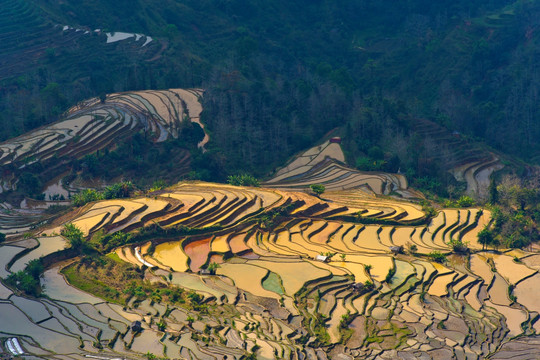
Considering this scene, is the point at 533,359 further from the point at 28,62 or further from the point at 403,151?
the point at 28,62

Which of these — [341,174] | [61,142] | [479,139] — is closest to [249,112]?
[341,174]

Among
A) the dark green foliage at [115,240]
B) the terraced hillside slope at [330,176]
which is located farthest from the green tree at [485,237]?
the dark green foliage at [115,240]

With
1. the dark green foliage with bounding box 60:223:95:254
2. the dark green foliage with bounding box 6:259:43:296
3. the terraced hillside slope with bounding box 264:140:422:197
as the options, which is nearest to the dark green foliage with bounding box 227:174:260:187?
the terraced hillside slope with bounding box 264:140:422:197

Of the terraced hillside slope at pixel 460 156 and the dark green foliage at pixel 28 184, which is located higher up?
the dark green foliage at pixel 28 184

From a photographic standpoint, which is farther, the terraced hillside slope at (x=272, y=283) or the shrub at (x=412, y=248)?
the shrub at (x=412, y=248)

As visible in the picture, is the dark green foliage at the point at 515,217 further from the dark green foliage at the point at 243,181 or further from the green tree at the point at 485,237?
the dark green foliage at the point at 243,181

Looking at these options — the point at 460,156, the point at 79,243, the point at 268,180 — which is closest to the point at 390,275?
the point at 79,243

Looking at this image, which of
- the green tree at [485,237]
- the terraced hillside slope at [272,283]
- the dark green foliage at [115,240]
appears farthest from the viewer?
the green tree at [485,237]
